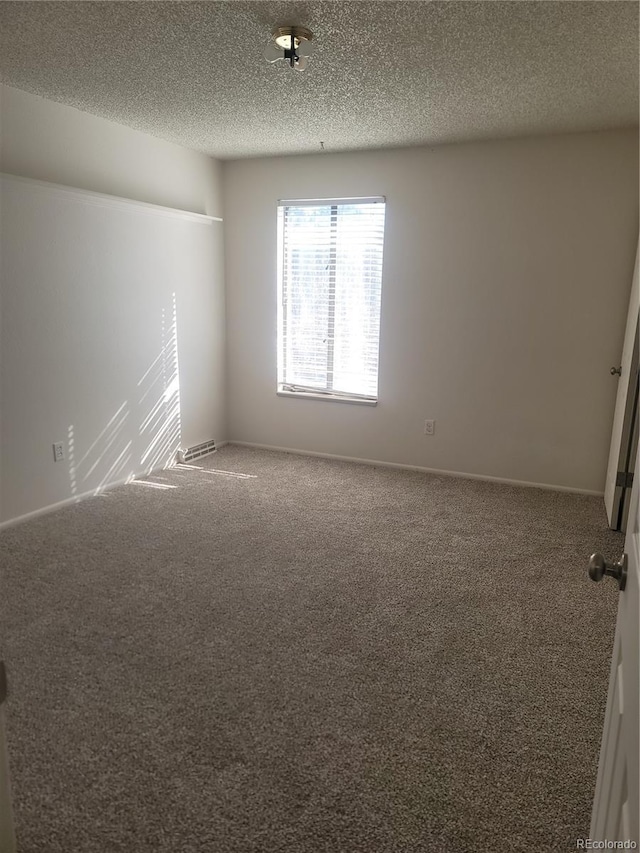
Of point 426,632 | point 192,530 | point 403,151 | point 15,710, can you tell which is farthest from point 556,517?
point 15,710

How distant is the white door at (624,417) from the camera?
346 centimetres

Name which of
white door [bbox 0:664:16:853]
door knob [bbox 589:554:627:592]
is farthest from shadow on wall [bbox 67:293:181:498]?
door knob [bbox 589:554:627:592]

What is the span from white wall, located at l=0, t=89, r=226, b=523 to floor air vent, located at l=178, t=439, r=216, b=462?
0.08 m

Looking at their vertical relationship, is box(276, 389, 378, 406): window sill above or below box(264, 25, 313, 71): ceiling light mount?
below

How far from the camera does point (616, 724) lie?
1122 mm

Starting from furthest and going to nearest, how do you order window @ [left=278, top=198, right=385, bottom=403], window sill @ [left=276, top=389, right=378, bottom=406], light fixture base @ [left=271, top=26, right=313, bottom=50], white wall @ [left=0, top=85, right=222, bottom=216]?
window sill @ [left=276, top=389, right=378, bottom=406] < window @ [left=278, top=198, right=385, bottom=403] < white wall @ [left=0, top=85, right=222, bottom=216] < light fixture base @ [left=271, top=26, right=313, bottom=50]

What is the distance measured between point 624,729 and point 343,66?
9.17ft

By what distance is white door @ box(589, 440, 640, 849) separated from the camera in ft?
2.93

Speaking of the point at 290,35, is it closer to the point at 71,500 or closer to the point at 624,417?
the point at 624,417

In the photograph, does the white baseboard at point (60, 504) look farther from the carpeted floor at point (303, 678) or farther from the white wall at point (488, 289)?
the white wall at point (488, 289)

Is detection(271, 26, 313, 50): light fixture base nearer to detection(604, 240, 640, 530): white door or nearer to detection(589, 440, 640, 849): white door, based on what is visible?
detection(589, 440, 640, 849): white door

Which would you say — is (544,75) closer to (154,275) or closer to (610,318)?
(610,318)

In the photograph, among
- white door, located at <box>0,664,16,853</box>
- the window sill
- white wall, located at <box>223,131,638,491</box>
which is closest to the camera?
white door, located at <box>0,664,16,853</box>

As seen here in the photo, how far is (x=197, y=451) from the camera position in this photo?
16.2 feet
